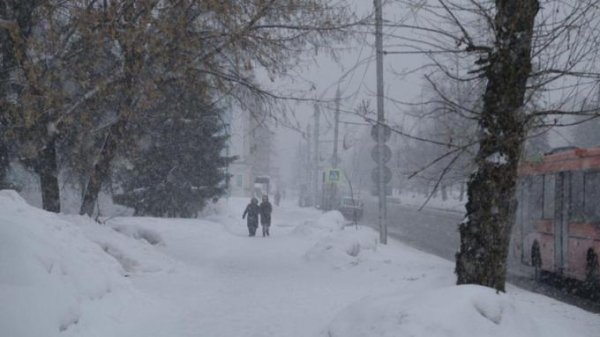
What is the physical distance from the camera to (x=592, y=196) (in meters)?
12.8

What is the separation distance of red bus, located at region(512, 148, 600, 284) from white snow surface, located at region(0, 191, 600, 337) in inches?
108

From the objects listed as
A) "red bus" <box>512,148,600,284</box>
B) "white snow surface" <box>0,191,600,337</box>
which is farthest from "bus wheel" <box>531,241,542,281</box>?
"white snow surface" <box>0,191,600,337</box>

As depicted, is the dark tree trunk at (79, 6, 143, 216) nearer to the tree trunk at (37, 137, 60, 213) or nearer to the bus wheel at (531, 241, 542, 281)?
the tree trunk at (37, 137, 60, 213)

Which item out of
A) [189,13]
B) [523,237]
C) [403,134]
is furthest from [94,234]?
[523,237]

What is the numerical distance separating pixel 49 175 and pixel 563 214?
11078 mm

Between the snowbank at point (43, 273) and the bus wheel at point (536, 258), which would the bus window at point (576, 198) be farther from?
the snowbank at point (43, 273)

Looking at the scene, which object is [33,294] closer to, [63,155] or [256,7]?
[256,7]

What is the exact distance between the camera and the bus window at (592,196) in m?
12.6

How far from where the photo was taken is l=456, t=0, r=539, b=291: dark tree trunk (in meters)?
6.11

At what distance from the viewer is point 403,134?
7.11 metres

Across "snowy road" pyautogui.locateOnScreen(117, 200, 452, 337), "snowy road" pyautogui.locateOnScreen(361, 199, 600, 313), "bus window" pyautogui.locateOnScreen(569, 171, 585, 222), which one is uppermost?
"bus window" pyautogui.locateOnScreen(569, 171, 585, 222)

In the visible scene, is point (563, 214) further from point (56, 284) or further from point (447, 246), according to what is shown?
point (56, 284)

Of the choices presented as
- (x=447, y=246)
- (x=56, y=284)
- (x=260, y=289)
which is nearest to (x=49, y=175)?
(x=260, y=289)

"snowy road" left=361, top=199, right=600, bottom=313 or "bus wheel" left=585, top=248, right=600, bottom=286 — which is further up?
"bus wheel" left=585, top=248, right=600, bottom=286
